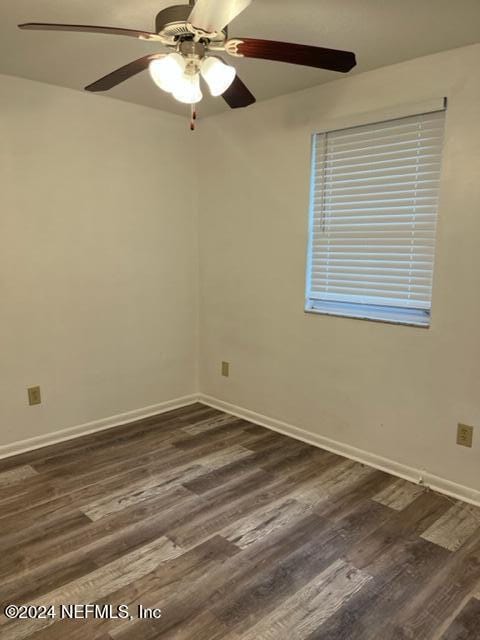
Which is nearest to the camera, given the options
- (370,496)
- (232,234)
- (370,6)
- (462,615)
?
(462,615)

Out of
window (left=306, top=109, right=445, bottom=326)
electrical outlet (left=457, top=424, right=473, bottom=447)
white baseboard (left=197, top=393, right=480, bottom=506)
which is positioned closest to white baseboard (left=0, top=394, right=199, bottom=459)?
white baseboard (left=197, top=393, right=480, bottom=506)

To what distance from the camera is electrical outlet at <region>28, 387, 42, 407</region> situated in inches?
113

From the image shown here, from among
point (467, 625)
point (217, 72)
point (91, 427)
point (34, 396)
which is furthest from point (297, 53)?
point (91, 427)

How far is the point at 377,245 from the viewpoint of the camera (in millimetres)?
2604

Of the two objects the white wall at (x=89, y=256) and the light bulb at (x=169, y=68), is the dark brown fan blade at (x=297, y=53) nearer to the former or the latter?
the light bulb at (x=169, y=68)

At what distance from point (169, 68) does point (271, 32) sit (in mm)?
743

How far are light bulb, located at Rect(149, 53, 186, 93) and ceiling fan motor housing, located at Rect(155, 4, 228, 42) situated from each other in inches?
2.4

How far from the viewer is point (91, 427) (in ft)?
10.4

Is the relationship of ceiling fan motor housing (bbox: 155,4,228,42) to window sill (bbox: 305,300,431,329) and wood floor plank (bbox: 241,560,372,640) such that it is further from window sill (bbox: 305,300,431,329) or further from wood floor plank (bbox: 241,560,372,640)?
wood floor plank (bbox: 241,560,372,640)

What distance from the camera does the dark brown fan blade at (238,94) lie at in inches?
70.9

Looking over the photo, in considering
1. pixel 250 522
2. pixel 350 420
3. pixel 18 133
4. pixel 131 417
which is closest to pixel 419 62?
pixel 350 420

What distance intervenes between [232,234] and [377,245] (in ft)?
3.79

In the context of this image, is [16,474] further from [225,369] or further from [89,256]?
[225,369]

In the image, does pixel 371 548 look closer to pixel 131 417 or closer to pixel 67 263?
pixel 131 417
